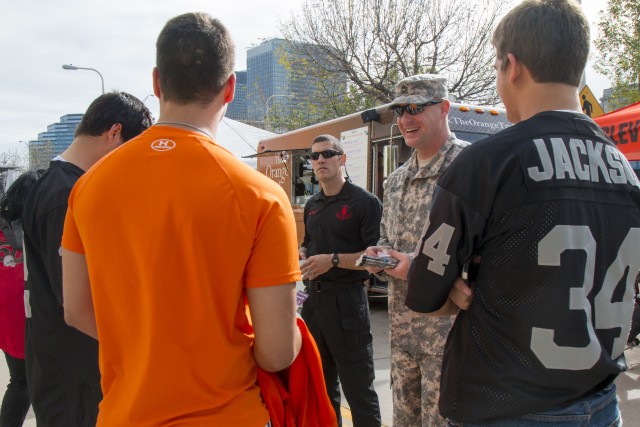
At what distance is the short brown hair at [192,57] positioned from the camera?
152cm

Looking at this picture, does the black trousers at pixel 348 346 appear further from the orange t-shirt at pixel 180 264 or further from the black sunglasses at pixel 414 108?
the orange t-shirt at pixel 180 264

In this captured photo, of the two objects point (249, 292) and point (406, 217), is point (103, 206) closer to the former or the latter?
point (249, 292)

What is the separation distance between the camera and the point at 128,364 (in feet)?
4.88

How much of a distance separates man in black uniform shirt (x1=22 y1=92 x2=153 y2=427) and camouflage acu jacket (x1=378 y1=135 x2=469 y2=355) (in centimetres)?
147

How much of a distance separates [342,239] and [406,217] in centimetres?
104

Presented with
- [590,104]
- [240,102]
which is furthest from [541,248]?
[240,102]

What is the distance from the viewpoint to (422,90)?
296 cm

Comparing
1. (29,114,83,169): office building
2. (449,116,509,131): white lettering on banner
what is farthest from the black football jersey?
(29,114,83,169): office building

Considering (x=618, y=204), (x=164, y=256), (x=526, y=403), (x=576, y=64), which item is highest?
(x=576, y=64)

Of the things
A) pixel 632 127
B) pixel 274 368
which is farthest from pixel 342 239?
pixel 632 127

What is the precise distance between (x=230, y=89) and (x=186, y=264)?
585mm

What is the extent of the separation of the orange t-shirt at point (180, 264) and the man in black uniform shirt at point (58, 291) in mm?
976

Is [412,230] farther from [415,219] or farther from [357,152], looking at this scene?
[357,152]

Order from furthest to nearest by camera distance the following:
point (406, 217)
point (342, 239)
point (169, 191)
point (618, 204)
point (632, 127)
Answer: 1. point (632, 127)
2. point (342, 239)
3. point (406, 217)
4. point (618, 204)
5. point (169, 191)
